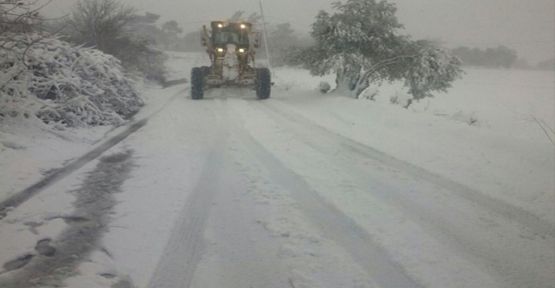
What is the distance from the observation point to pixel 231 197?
5223mm

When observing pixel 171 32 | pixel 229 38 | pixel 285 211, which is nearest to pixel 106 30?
pixel 229 38

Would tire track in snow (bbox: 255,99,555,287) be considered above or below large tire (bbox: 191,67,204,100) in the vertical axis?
below

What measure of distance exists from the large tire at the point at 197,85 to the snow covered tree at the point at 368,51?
543cm

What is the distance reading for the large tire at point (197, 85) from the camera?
1675 cm

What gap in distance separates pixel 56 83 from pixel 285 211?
6.66 m

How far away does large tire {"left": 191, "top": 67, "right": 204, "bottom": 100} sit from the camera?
16.8m

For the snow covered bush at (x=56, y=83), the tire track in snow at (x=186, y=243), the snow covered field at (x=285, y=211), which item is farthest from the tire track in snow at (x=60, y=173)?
the tire track in snow at (x=186, y=243)

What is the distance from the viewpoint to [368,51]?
795 inches

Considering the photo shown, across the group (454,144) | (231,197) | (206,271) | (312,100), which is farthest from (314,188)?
(312,100)

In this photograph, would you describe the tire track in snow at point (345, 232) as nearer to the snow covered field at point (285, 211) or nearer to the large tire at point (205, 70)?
the snow covered field at point (285, 211)

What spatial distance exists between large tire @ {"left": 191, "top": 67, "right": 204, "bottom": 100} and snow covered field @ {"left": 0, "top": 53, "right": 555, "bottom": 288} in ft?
24.8

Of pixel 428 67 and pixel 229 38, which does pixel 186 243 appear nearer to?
pixel 229 38

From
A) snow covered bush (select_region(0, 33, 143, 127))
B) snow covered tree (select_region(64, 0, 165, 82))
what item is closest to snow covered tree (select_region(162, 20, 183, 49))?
snow covered tree (select_region(64, 0, 165, 82))

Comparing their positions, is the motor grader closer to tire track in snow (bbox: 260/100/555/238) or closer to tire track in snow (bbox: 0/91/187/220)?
tire track in snow (bbox: 0/91/187/220)
